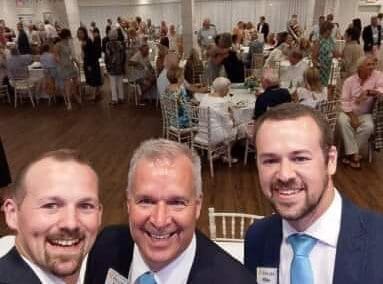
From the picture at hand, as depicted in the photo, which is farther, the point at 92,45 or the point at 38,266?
the point at 92,45

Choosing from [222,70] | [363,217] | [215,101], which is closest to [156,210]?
[363,217]

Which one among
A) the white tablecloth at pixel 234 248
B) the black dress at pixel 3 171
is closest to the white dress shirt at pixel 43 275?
the white tablecloth at pixel 234 248

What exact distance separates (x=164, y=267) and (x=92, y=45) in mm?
7638

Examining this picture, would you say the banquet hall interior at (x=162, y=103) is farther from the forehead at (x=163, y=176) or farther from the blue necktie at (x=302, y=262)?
the blue necktie at (x=302, y=262)

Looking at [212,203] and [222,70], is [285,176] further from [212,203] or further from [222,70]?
[222,70]

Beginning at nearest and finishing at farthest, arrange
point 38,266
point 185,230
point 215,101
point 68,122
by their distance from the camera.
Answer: point 38,266, point 185,230, point 215,101, point 68,122

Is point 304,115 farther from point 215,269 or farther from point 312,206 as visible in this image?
point 215,269

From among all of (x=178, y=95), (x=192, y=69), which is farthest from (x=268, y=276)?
(x=192, y=69)

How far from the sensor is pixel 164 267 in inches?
48.2

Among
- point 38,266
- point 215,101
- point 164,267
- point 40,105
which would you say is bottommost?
point 40,105

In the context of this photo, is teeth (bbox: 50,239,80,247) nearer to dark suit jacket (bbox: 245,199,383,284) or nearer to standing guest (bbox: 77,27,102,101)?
dark suit jacket (bbox: 245,199,383,284)

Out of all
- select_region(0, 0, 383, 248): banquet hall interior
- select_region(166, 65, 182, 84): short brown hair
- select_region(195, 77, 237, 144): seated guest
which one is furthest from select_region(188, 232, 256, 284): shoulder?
select_region(166, 65, 182, 84): short brown hair

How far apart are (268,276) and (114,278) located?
545mm

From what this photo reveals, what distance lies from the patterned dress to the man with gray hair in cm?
631
